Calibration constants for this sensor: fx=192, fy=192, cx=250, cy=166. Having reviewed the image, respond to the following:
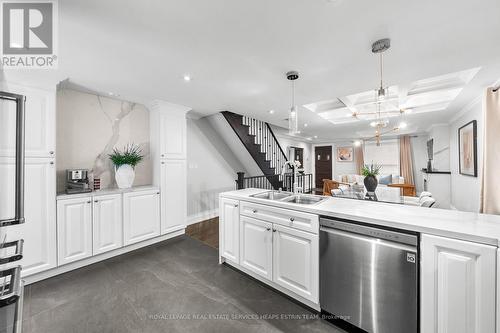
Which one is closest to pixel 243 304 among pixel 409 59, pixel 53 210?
pixel 53 210

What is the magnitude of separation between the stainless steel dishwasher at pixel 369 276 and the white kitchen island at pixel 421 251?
56 mm

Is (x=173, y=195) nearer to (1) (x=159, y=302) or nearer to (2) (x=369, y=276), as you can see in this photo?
(1) (x=159, y=302)

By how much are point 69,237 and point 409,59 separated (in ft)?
14.5

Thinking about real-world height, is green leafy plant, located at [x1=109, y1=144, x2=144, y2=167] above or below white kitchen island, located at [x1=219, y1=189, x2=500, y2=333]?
above

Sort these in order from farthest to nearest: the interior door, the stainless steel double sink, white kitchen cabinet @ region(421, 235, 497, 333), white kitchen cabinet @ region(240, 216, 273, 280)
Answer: the interior door < the stainless steel double sink < white kitchen cabinet @ region(240, 216, 273, 280) < white kitchen cabinet @ region(421, 235, 497, 333)

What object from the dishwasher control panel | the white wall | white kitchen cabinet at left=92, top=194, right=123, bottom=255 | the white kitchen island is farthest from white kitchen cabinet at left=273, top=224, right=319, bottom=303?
the white wall

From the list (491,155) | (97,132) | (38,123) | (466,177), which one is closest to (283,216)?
(491,155)

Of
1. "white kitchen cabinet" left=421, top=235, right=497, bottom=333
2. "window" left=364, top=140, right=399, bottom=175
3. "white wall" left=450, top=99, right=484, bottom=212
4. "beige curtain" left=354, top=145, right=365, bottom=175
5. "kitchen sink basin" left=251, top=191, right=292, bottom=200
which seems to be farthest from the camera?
"beige curtain" left=354, top=145, right=365, bottom=175

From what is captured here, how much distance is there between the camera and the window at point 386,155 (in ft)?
25.3

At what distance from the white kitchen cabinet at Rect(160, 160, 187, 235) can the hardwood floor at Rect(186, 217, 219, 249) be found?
12.8 inches

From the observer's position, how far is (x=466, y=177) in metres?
3.88

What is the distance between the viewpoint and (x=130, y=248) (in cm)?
300

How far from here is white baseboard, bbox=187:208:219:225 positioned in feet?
14.0

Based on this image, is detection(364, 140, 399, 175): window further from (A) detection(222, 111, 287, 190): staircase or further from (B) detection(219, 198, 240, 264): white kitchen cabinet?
(B) detection(219, 198, 240, 264): white kitchen cabinet
